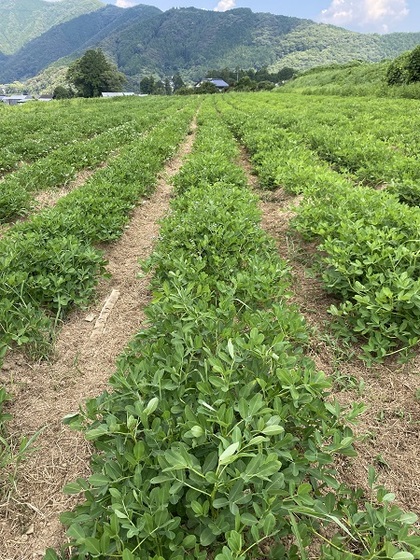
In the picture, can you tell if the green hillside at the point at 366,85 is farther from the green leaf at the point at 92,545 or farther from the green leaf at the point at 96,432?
the green leaf at the point at 92,545


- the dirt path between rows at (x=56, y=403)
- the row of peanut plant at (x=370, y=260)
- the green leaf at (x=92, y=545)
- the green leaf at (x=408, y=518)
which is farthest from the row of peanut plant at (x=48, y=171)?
the green leaf at (x=408, y=518)

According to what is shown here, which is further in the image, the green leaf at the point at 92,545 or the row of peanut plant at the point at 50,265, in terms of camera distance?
the row of peanut plant at the point at 50,265

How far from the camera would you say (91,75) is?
71.2m

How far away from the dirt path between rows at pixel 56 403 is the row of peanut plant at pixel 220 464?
1.21 ft

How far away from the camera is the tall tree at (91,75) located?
70875 millimetres

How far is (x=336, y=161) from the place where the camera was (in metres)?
8.75

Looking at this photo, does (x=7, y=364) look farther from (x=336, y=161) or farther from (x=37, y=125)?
(x=37, y=125)

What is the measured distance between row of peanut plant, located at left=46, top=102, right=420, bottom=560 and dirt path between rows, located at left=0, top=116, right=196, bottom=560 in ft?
1.21

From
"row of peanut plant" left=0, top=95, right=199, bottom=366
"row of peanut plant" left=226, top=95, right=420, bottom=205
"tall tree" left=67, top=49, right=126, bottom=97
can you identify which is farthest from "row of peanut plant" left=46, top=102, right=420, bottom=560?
"tall tree" left=67, top=49, right=126, bottom=97

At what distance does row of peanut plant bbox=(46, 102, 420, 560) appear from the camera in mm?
1330

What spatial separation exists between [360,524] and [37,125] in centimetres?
2152

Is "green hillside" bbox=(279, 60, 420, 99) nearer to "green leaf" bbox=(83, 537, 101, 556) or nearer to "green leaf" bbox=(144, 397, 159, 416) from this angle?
"green leaf" bbox=(144, 397, 159, 416)

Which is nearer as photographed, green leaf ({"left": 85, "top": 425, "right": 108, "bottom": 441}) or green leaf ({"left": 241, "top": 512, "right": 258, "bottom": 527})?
green leaf ({"left": 241, "top": 512, "right": 258, "bottom": 527})

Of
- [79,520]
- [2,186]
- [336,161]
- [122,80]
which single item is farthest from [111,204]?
[122,80]
